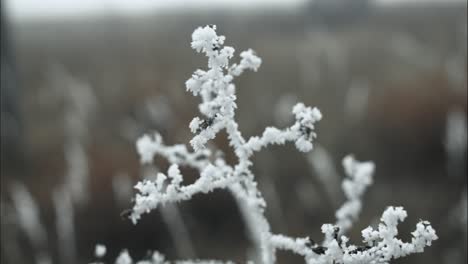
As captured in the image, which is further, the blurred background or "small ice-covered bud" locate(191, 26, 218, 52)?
the blurred background

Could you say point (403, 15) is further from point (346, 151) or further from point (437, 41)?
point (346, 151)

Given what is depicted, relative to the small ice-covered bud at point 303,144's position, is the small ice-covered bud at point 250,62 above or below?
above

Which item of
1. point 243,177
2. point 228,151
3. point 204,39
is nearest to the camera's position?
point 204,39

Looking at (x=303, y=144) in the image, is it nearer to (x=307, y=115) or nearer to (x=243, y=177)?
(x=307, y=115)

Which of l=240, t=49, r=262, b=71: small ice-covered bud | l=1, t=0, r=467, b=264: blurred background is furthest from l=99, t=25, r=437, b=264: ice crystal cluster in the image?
l=1, t=0, r=467, b=264: blurred background

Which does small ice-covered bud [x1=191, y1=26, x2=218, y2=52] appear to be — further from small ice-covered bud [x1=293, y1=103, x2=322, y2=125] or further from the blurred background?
the blurred background


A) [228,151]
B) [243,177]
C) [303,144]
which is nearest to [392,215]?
[303,144]

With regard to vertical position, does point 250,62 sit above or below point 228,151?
below

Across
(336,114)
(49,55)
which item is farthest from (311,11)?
(336,114)

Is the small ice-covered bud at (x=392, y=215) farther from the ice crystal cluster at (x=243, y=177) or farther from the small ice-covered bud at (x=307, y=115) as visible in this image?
the small ice-covered bud at (x=307, y=115)

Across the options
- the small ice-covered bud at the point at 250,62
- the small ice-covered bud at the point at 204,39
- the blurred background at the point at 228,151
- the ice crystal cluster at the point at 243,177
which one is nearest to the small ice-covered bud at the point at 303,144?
the ice crystal cluster at the point at 243,177
